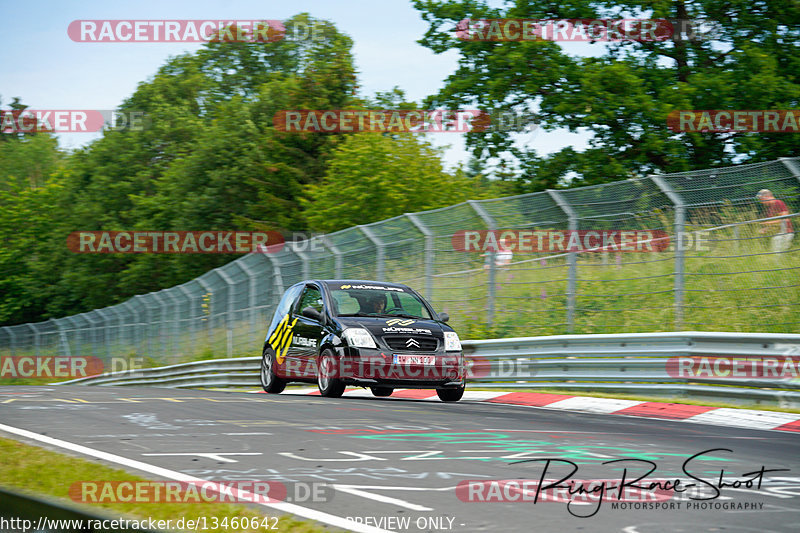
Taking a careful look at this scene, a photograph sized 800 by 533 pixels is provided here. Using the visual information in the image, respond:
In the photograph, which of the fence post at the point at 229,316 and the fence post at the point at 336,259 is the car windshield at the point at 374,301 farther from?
the fence post at the point at 229,316

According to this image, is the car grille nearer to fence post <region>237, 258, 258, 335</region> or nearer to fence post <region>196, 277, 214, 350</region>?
fence post <region>237, 258, 258, 335</region>

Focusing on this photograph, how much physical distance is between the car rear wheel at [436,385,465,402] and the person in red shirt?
4295 mm

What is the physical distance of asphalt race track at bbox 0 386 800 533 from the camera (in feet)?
16.2

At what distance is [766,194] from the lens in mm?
12148

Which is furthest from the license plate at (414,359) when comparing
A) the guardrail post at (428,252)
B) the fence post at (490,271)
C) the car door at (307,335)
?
the guardrail post at (428,252)

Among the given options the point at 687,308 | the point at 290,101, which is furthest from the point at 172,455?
the point at 290,101

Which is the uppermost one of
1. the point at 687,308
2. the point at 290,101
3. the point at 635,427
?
the point at 290,101

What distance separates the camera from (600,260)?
14.2 metres

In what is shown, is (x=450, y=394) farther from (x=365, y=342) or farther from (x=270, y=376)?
(x=270, y=376)

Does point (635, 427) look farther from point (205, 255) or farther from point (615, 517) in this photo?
point (205, 255)

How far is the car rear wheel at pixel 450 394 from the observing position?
522 inches

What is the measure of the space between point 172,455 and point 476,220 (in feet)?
32.5

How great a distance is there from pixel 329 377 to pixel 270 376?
275cm

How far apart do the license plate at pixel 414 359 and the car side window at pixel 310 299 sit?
193cm
